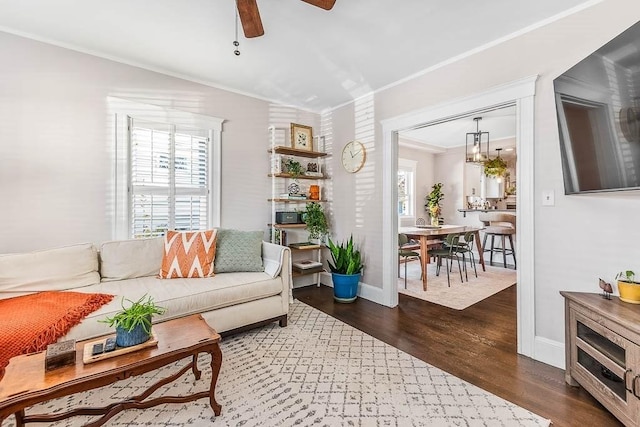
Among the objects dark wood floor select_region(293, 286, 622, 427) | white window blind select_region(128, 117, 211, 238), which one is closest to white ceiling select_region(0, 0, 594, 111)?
white window blind select_region(128, 117, 211, 238)

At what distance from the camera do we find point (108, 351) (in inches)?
55.6

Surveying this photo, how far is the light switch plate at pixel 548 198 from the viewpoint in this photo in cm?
213

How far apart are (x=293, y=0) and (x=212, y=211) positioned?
2.29 meters

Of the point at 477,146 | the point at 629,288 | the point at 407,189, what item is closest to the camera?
the point at 629,288

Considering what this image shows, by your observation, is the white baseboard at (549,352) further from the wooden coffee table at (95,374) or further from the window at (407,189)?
the window at (407,189)

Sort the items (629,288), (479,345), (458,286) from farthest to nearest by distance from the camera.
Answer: (458,286) → (479,345) → (629,288)

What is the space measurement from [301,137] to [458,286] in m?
3.09

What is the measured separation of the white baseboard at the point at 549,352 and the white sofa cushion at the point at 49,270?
11.6ft

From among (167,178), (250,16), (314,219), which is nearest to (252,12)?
(250,16)

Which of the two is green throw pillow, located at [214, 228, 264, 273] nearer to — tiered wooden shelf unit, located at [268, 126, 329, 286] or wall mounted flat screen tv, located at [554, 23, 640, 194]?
tiered wooden shelf unit, located at [268, 126, 329, 286]

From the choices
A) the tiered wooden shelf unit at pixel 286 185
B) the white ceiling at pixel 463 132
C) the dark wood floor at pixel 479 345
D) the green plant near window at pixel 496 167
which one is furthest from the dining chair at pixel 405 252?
the green plant near window at pixel 496 167

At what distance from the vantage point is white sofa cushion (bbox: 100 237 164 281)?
253 cm

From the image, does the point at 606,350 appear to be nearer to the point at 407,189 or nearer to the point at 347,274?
the point at 347,274

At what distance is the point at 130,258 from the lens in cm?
261
